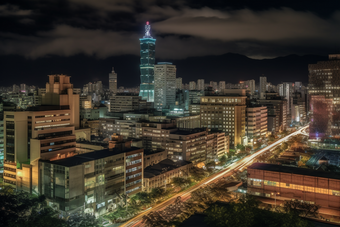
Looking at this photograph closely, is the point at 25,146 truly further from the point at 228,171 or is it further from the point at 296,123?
the point at 296,123

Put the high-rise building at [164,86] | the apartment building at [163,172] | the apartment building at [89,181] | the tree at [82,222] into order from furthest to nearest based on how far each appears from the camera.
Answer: the high-rise building at [164,86], the apartment building at [163,172], the apartment building at [89,181], the tree at [82,222]

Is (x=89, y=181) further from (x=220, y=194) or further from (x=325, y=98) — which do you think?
(x=325, y=98)

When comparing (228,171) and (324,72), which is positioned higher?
(324,72)

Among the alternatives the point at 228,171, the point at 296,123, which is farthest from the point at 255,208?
the point at 296,123

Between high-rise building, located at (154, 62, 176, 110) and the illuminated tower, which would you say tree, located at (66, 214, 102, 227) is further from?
the illuminated tower

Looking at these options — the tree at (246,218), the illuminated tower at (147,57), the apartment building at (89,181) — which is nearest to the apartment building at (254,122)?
the apartment building at (89,181)

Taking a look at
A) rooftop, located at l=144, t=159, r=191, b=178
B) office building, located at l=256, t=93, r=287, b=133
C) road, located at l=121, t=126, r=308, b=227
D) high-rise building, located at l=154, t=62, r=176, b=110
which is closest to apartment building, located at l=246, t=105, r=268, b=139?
road, located at l=121, t=126, r=308, b=227

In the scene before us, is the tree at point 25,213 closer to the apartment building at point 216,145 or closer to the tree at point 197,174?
the tree at point 197,174
